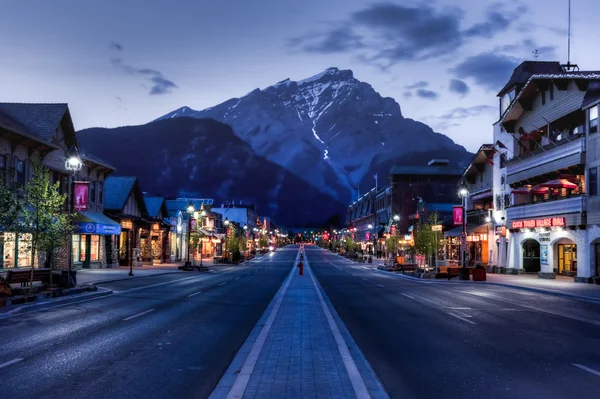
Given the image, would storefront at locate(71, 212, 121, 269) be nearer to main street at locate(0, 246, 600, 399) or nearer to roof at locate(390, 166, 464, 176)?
main street at locate(0, 246, 600, 399)

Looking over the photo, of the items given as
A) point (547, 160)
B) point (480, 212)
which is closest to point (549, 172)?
point (547, 160)

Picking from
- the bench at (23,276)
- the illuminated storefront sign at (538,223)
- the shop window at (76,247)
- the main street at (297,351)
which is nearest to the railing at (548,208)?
the illuminated storefront sign at (538,223)

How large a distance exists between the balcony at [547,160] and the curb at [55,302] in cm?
3098

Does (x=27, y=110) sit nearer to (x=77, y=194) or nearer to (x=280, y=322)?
(x=77, y=194)

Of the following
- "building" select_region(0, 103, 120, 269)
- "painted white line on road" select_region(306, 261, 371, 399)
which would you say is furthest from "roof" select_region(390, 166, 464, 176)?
"painted white line on road" select_region(306, 261, 371, 399)

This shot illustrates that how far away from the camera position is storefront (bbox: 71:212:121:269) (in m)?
42.4

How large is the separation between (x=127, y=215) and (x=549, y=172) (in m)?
36.6

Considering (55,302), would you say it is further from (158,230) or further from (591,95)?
(158,230)

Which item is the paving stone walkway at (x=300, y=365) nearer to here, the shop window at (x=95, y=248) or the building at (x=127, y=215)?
the shop window at (x=95, y=248)

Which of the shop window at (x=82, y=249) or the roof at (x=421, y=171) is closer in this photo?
the shop window at (x=82, y=249)

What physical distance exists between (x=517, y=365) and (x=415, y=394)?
316cm

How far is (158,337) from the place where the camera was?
13.2 m

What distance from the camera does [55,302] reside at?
69.1ft

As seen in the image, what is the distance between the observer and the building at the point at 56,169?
31.9 m
